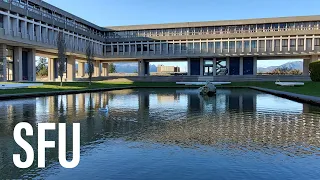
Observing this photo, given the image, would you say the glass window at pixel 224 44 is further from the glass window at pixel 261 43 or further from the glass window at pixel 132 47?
the glass window at pixel 132 47

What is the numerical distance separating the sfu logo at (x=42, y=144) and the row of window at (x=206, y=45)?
6021 centimetres

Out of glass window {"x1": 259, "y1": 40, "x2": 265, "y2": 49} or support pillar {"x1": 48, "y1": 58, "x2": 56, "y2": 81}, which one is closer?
support pillar {"x1": 48, "y1": 58, "x2": 56, "y2": 81}

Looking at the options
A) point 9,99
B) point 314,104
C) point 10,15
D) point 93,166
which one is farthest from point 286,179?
point 10,15

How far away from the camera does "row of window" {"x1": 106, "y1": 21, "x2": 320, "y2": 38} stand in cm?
6606

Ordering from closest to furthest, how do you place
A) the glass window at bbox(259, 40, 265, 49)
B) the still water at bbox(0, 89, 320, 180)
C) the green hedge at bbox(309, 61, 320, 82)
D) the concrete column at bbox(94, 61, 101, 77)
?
the still water at bbox(0, 89, 320, 180) → the green hedge at bbox(309, 61, 320, 82) → the glass window at bbox(259, 40, 265, 49) → the concrete column at bbox(94, 61, 101, 77)

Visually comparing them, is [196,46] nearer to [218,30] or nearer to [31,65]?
[218,30]

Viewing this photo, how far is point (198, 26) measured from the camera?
235 feet

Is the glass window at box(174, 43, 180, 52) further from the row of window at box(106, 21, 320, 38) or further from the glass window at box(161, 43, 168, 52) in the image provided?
the row of window at box(106, 21, 320, 38)

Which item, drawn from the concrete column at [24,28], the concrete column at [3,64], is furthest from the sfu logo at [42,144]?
the concrete column at [24,28]

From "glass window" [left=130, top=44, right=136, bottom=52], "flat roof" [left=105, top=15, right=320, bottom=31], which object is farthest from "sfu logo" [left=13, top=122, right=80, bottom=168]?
"glass window" [left=130, top=44, right=136, bottom=52]

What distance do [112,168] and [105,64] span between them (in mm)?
79387

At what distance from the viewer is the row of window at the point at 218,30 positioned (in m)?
66.1

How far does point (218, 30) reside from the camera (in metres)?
70.8

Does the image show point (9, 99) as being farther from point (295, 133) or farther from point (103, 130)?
point (295, 133)
